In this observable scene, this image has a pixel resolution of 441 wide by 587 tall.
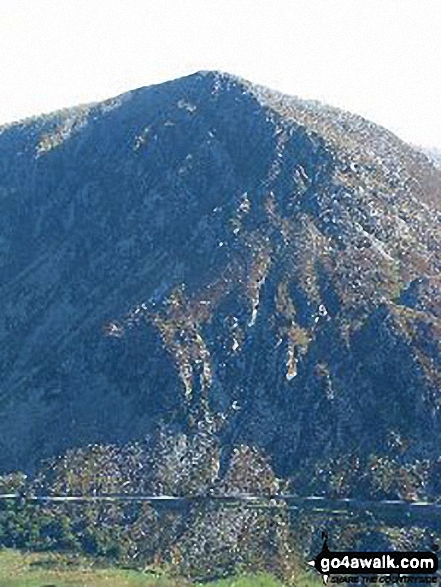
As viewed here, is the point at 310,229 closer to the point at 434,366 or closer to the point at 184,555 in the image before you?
the point at 434,366

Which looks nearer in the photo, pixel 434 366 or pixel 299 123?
pixel 434 366

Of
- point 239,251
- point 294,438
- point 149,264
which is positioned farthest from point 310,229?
point 294,438

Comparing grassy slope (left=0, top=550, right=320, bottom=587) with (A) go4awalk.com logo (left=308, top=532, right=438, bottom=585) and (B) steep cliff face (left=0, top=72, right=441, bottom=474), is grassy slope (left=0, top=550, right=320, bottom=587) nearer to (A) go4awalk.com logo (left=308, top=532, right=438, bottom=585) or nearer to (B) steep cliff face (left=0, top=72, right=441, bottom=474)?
(B) steep cliff face (left=0, top=72, right=441, bottom=474)

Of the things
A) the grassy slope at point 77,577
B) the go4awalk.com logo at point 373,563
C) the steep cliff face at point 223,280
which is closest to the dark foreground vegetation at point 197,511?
the grassy slope at point 77,577

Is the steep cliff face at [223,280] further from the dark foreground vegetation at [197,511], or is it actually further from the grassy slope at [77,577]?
the grassy slope at [77,577]

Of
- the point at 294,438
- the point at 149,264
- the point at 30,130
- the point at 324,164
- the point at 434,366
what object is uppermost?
the point at 30,130

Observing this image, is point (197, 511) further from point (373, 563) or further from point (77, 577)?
point (373, 563)

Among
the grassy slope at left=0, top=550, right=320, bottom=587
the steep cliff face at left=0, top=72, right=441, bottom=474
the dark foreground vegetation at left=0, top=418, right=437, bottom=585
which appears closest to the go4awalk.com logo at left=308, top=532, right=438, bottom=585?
the grassy slope at left=0, top=550, right=320, bottom=587

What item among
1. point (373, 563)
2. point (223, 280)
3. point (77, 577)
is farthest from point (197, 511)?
point (373, 563)

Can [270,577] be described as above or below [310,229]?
below
